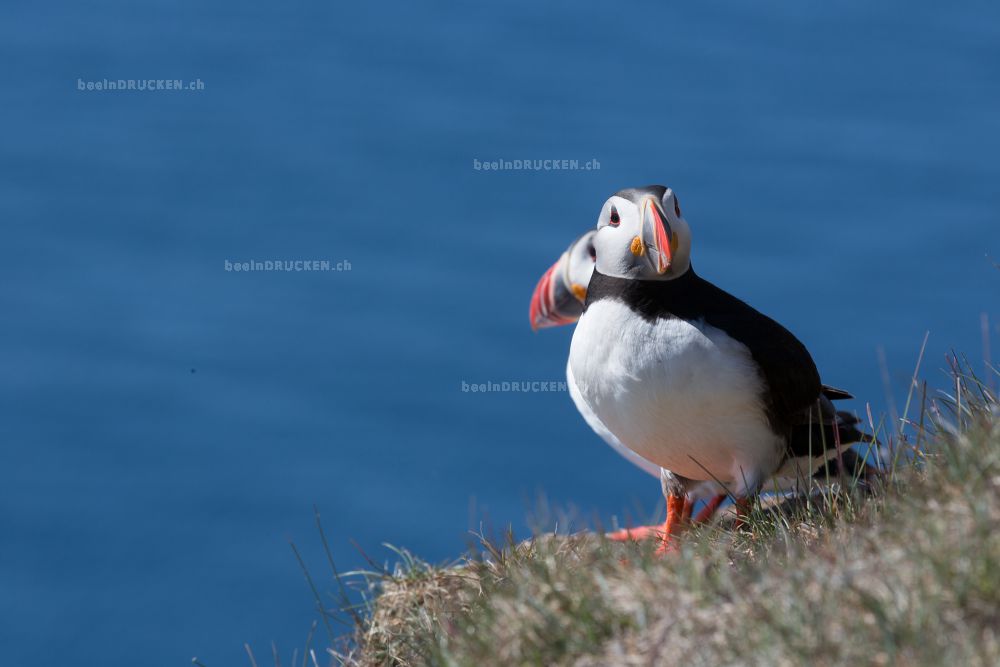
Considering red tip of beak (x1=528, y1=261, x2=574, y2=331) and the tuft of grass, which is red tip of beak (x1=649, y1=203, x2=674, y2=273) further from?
red tip of beak (x1=528, y1=261, x2=574, y2=331)

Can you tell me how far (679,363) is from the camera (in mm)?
3771

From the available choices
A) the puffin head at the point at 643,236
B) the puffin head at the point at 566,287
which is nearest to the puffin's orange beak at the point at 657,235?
the puffin head at the point at 643,236

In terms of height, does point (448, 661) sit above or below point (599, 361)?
below

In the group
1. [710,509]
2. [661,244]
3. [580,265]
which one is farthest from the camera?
[580,265]

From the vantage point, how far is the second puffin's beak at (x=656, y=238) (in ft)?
12.1

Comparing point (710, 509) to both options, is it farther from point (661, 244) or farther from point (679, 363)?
point (661, 244)

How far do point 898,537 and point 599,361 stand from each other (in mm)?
1397

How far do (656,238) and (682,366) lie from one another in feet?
1.19

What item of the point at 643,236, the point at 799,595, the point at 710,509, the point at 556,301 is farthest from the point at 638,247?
the point at 556,301

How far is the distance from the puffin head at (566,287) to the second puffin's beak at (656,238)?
246 cm

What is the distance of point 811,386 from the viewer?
4.05 meters

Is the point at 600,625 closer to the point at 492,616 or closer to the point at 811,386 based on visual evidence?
the point at 492,616

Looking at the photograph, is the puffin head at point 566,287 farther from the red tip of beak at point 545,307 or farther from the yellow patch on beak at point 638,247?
the yellow patch on beak at point 638,247

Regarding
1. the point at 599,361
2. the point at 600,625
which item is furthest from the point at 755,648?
the point at 599,361
